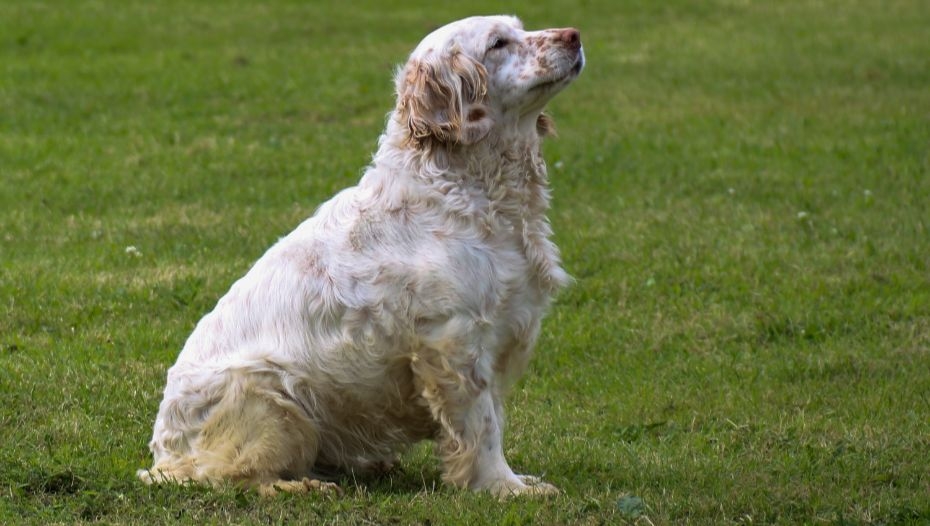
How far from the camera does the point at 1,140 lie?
1388 cm

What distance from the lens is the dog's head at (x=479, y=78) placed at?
5.76 metres

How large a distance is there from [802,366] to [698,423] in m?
1.17

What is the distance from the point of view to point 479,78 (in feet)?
19.0

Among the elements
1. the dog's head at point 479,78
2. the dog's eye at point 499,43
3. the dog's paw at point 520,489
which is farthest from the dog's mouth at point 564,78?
the dog's paw at point 520,489

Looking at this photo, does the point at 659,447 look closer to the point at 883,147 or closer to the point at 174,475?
the point at 174,475

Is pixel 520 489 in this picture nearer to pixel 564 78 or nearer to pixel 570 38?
pixel 564 78

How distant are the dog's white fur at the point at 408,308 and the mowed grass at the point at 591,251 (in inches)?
9.3

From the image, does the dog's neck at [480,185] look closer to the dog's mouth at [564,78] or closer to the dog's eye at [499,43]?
the dog's mouth at [564,78]

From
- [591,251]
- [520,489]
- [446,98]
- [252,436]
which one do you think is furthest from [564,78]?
[591,251]

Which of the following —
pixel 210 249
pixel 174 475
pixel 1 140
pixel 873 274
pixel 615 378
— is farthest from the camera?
pixel 1 140

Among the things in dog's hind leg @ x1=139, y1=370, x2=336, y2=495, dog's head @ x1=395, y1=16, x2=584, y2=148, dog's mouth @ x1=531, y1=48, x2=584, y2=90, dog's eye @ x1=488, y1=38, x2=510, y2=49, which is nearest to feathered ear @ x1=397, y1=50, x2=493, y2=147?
dog's head @ x1=395, y1=16, x2=584, y2=148

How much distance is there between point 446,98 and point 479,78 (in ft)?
0.54

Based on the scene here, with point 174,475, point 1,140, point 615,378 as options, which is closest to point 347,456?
point 174,475

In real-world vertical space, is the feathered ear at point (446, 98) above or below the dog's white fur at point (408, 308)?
above
